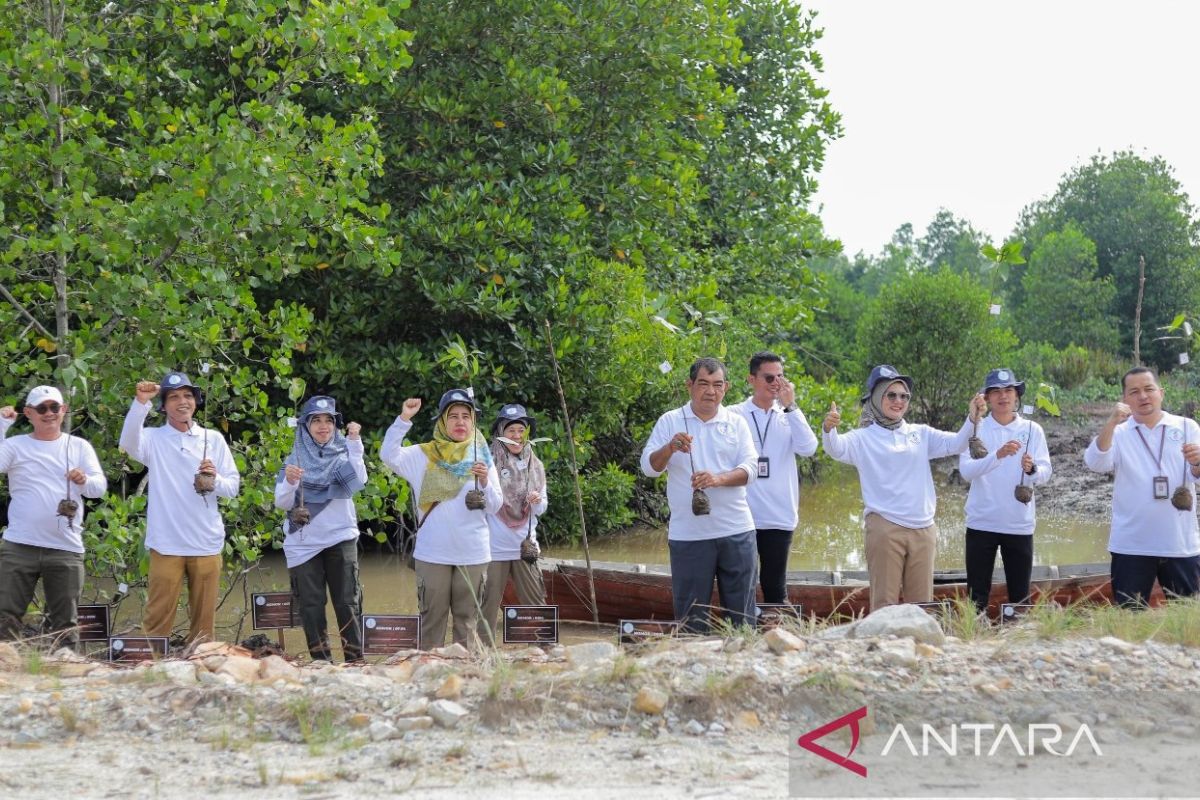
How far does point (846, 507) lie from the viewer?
20.3 meters

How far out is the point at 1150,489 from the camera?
7.08 meters

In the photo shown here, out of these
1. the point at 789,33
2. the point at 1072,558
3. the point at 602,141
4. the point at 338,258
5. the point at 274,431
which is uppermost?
the point at 789,33

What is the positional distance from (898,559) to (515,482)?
2403mm

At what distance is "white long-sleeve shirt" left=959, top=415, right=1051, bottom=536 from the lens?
764cm

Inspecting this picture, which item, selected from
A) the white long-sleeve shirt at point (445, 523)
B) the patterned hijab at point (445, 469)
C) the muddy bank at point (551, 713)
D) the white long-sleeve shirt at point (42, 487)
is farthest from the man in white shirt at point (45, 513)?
the patterned hijab at point (445, 469)

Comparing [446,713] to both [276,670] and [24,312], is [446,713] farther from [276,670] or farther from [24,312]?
[24,312]

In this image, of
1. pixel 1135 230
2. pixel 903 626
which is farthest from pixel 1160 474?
pixel 1135 230

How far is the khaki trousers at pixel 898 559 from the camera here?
7266 millimetres

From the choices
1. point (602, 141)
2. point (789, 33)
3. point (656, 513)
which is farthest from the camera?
point (789, 33)

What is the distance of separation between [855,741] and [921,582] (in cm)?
256

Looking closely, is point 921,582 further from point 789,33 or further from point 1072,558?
point 789,33

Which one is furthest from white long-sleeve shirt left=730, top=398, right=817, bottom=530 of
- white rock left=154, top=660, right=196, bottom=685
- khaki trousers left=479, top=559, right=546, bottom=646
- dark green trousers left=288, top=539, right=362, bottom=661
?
white rock left=154, top=660, right=196, bottom=685

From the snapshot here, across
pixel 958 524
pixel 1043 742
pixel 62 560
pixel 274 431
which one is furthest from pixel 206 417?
pixel 958 524

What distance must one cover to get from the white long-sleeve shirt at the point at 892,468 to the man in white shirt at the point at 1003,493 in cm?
40
